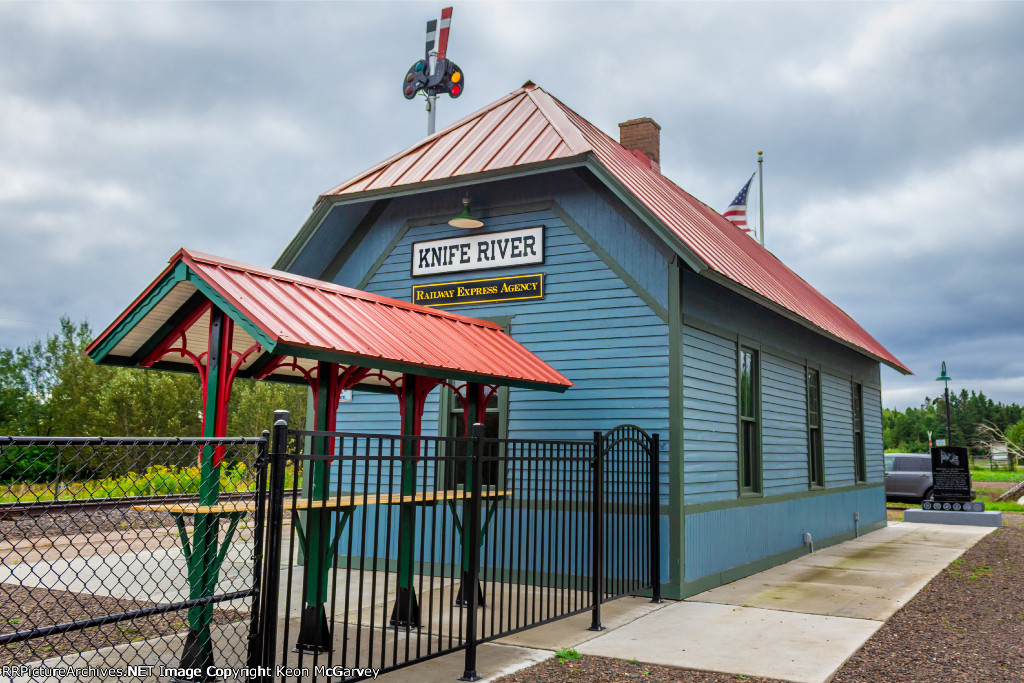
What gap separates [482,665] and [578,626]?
1.63 m

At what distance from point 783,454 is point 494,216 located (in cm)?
578

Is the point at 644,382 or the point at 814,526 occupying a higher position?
the point at 644,382

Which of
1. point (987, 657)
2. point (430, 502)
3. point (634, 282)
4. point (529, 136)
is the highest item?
point (529, 136)

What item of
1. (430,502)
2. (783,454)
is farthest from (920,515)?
(430,502)

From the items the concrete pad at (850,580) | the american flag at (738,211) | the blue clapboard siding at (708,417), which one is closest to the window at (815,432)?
the concrete pad at (850,580)

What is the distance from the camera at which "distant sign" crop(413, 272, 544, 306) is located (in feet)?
34.2

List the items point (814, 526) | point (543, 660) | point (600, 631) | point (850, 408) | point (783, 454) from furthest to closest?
point (850, 408), point (814, 526), point (783, 454), point (600, 631), point (543, 660)

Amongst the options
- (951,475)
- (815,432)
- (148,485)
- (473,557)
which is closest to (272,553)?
(473,557)

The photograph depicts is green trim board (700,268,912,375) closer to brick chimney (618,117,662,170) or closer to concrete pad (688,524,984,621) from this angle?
concrete pad (688,524,984,621)

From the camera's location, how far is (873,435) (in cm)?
1806

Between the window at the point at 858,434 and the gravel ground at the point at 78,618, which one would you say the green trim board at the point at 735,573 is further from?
the gravel ground at the point at 78,618

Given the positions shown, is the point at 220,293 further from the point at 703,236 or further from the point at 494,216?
the point at 703,236

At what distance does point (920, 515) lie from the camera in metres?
20.6

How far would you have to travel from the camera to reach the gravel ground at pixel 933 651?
587 cm
